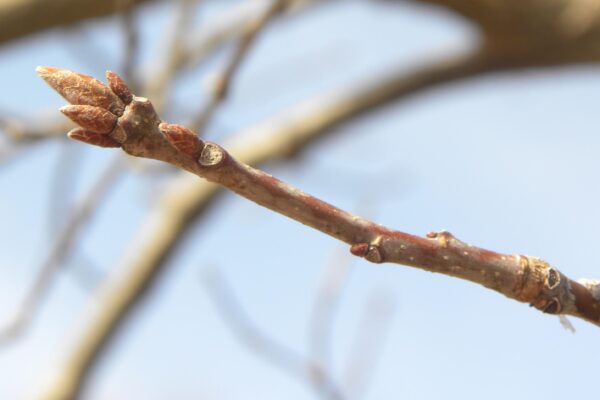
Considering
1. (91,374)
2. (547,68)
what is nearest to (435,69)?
(547,68)

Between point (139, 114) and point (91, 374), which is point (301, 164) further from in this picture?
point (139, 114)

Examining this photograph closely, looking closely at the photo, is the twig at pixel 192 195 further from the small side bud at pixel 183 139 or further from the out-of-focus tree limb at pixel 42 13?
the small side bud at pixel 183 139

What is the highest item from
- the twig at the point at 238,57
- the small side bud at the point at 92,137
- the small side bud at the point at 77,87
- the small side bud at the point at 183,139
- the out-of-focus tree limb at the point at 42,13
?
the out-of-focus tree limb at the point at 42,13

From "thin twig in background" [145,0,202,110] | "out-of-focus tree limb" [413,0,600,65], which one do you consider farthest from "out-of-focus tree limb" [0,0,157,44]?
"out-of-focus tree limb" [413,0,600,65]

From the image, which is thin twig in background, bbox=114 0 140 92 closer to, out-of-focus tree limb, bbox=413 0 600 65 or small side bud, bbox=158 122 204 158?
small side bud, bbox=158 122 204 158

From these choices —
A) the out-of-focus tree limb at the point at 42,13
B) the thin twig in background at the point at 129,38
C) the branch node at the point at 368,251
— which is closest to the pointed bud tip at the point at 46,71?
the branch node at the point at 368,251

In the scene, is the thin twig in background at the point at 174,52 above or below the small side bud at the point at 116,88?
above
